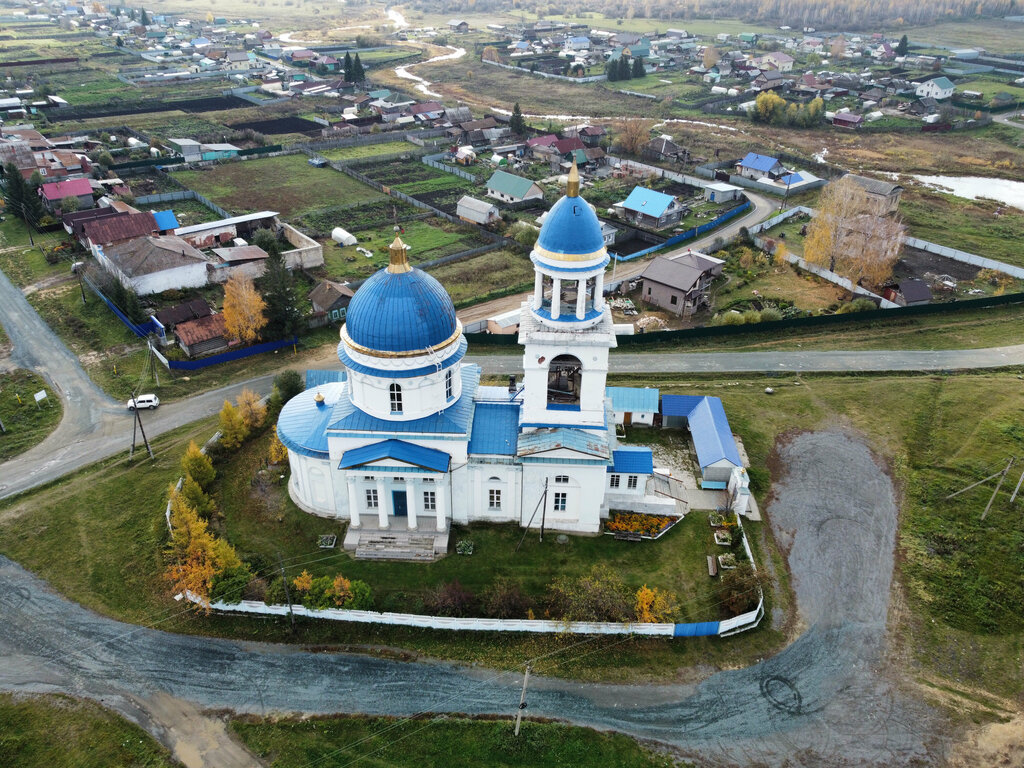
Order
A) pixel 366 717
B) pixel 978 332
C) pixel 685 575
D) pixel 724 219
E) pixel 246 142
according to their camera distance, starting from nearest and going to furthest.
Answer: pixel 366 717 → pixel 685 575 → pixel 978 332 → pixel 724 219 → pixel 246 142

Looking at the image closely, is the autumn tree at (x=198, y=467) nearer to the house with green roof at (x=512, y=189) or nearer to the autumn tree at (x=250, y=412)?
the autumn tree at (x=250, y=412)

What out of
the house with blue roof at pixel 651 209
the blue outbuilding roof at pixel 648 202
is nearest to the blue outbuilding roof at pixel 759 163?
the house with blue roof at pixel 651 209

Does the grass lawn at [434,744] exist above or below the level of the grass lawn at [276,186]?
below

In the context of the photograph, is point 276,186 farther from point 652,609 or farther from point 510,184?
point 652,609

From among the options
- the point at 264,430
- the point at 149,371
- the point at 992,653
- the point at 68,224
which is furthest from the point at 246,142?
the point at 992,653

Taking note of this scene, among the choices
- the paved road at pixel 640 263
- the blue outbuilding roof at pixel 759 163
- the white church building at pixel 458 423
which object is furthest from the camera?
the blue outbuilding roof at pixel 759 163

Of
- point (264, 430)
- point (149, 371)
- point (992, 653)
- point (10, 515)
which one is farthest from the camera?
point (149, 371)

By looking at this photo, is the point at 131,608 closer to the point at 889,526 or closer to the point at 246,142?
the point at 889,526
